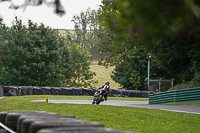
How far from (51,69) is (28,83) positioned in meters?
4.40

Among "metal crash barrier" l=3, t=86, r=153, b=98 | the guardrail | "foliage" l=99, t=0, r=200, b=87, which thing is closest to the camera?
"foliage" l=99, t=0, r=200, b=87

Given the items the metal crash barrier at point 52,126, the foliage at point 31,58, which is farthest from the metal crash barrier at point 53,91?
the metal crash barrier at point 52,126

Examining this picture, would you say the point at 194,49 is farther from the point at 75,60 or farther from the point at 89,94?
the point at 75,60

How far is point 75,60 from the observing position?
3287 inches

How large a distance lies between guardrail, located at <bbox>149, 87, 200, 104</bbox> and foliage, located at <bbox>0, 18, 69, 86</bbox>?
32.9m

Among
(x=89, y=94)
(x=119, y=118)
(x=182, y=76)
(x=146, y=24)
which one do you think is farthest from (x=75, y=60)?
(x=146, y=24)

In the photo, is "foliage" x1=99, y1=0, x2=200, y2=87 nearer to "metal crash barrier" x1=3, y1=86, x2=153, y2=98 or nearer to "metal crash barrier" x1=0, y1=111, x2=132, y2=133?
"metal crash barrier" x1=0, y1=111, x2=132, y2=133

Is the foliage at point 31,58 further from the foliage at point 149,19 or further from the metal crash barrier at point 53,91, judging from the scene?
the foliage at point 149,19

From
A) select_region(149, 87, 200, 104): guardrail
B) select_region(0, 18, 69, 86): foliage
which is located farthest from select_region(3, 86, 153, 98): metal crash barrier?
select_region(149, 87, 200, 104): guardrail

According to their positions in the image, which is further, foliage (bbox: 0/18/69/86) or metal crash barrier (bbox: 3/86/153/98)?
foliage (bbox: 0/18/69/86)

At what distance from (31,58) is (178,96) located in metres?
37.5

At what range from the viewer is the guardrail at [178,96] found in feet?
90.3

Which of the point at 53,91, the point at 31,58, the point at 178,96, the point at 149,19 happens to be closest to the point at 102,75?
the point at 31,58

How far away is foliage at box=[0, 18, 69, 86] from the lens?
61.3 metres
